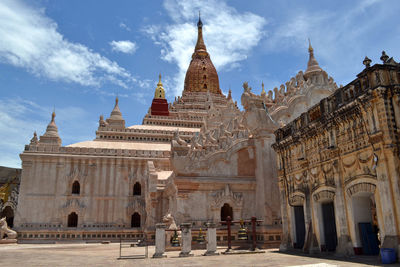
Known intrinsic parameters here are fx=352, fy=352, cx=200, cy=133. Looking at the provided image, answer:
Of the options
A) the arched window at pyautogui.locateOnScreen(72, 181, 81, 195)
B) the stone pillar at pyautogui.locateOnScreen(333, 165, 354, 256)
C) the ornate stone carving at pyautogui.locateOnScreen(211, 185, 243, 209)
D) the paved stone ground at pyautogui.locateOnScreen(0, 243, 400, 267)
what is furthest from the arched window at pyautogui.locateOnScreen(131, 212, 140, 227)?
the stone pillar at pyautogui.locateOnScreen(333, 165, 354, 256)

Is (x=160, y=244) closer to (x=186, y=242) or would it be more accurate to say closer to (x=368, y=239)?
(x=186, y=242)

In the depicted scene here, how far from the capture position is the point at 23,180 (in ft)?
117

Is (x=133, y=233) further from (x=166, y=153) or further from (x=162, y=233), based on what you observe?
(x=162, y=233)

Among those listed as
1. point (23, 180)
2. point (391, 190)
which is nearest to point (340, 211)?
point (391, 190)

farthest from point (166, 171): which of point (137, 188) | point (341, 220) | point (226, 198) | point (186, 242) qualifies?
point (341, 220)

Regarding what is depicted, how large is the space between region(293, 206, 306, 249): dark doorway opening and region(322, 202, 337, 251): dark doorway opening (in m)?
1.90

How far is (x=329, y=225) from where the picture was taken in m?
15.5

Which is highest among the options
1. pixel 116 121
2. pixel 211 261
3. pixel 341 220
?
pixel 116 121

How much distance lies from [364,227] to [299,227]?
450 cm

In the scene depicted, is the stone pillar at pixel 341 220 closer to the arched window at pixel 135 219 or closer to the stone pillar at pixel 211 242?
the stone pillar at pixel 211 242

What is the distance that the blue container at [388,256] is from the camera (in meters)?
11.0

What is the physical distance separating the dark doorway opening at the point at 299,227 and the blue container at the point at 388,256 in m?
6.48

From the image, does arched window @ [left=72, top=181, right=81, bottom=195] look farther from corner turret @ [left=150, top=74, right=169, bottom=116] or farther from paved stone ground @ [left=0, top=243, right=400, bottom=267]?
corner turret @ [left=150, top=74, right=169, bottom=116]

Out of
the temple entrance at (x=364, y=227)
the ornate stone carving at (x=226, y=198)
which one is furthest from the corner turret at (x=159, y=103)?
the temple entrance at (x=364, y=227)
